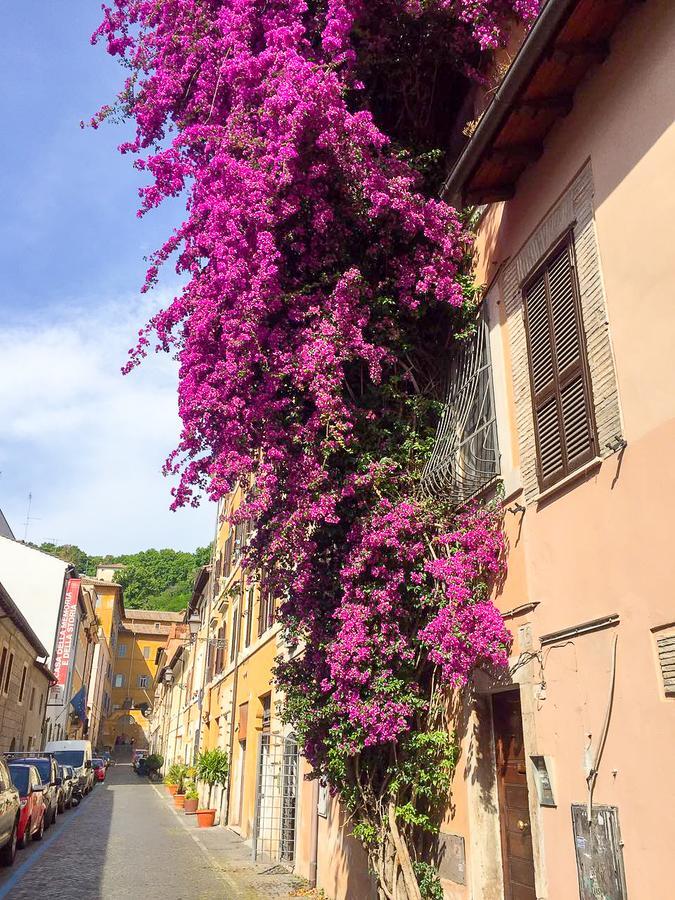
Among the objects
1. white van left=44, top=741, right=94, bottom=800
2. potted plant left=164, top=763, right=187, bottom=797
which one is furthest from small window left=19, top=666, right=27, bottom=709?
potted plant left=164, top=763, right=187, bottom=797

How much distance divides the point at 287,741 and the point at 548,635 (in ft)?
30.2

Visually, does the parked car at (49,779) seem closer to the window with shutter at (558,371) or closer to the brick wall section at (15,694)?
the brick wall section at (15,694)

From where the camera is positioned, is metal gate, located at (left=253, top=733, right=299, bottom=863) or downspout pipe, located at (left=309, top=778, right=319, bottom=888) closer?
downspout pipe, located at (left=309, top=778, right=319, bottom=888)

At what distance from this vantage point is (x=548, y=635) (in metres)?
5.88

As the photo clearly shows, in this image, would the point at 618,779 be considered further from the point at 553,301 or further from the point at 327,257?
the point at 327,257

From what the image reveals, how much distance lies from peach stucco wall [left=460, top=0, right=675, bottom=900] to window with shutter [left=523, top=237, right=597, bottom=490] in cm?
31

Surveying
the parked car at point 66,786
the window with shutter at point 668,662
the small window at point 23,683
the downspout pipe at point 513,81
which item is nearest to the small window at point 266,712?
the parked car at point 66,786

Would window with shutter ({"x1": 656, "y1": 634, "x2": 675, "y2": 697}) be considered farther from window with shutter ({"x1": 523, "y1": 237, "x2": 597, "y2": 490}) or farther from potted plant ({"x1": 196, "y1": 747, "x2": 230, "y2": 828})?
potted plant ({"x1": 196, "y1": 747, "x2": 230, "y2": 828})

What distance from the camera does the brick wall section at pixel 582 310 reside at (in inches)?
213

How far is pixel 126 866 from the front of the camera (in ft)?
43.3

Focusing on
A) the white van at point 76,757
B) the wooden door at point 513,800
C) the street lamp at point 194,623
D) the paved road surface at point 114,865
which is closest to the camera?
the wooden door at point 513,800

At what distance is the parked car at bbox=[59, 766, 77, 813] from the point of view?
24.3 meters

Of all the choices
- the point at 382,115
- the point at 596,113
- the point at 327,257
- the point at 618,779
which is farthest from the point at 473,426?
the point at 382,115

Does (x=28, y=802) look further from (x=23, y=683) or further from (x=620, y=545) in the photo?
(x=23, y=683)
